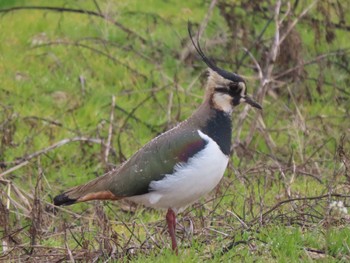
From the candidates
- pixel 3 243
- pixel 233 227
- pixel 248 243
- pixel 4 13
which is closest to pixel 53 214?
pixel 3 243

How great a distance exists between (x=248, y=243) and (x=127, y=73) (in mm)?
5710

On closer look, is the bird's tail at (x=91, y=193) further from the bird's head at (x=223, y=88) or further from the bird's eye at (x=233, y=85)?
the bird's eye at (x=233, y=85)

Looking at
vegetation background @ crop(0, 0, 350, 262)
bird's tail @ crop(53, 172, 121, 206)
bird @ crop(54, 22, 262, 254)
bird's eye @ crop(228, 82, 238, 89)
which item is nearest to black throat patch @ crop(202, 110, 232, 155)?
bird @ crop(54, 22, 262, 254)

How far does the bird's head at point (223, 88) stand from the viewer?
688cm

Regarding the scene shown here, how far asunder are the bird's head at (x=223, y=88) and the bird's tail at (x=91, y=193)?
88 centimetres

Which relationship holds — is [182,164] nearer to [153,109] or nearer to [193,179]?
[193,179]

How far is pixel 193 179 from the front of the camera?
649 centimetres

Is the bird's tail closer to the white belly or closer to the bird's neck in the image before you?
the white belly

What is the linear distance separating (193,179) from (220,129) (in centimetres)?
44

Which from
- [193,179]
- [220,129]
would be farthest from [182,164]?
[220,129]

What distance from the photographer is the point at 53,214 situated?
8.73 metres

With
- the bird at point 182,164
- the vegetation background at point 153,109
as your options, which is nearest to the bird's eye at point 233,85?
the bird at point 182,164

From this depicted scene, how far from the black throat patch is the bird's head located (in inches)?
3.0

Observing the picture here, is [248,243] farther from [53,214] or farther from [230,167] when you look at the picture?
[230,167]
